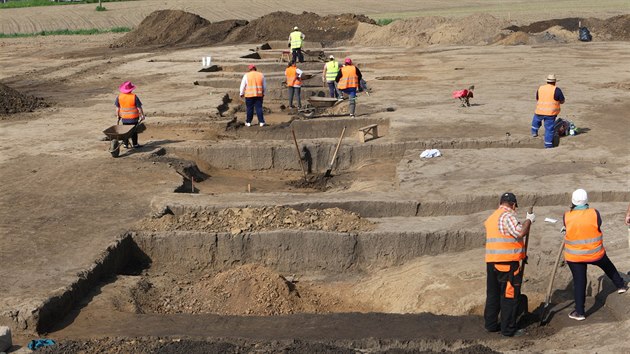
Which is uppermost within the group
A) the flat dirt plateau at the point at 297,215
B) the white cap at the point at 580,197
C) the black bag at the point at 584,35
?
the black bag at the point at 584,35

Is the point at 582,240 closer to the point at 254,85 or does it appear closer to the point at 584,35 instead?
the point at 254,85

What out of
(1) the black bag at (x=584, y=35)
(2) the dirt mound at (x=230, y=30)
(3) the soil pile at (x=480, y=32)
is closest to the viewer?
(1) the black bag at (x=584, y=35)

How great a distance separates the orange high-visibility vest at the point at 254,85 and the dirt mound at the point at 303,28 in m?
26.6

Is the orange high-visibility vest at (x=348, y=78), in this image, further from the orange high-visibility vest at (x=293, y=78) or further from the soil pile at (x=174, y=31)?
the soil pile at (x=174, y=31)

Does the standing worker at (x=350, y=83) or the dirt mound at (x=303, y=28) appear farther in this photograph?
the dirt mound at (x=303, y=28)

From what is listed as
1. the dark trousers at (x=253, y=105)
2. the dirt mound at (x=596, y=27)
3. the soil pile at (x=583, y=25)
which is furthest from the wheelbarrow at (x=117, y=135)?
the dirt mound at (x=596, y=27)

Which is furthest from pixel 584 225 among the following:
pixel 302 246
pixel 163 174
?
pixel 163 174

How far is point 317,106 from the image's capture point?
22.9 metres

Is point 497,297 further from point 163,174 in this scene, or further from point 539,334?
point 163,174

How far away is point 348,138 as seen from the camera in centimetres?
1919

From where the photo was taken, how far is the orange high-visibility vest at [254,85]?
1991 centimetres

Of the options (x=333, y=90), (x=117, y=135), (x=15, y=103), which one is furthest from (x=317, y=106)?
(x=15, y=103)

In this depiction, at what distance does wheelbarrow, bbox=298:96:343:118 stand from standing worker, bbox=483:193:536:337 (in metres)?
13.1

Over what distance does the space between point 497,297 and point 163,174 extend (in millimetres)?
8538
